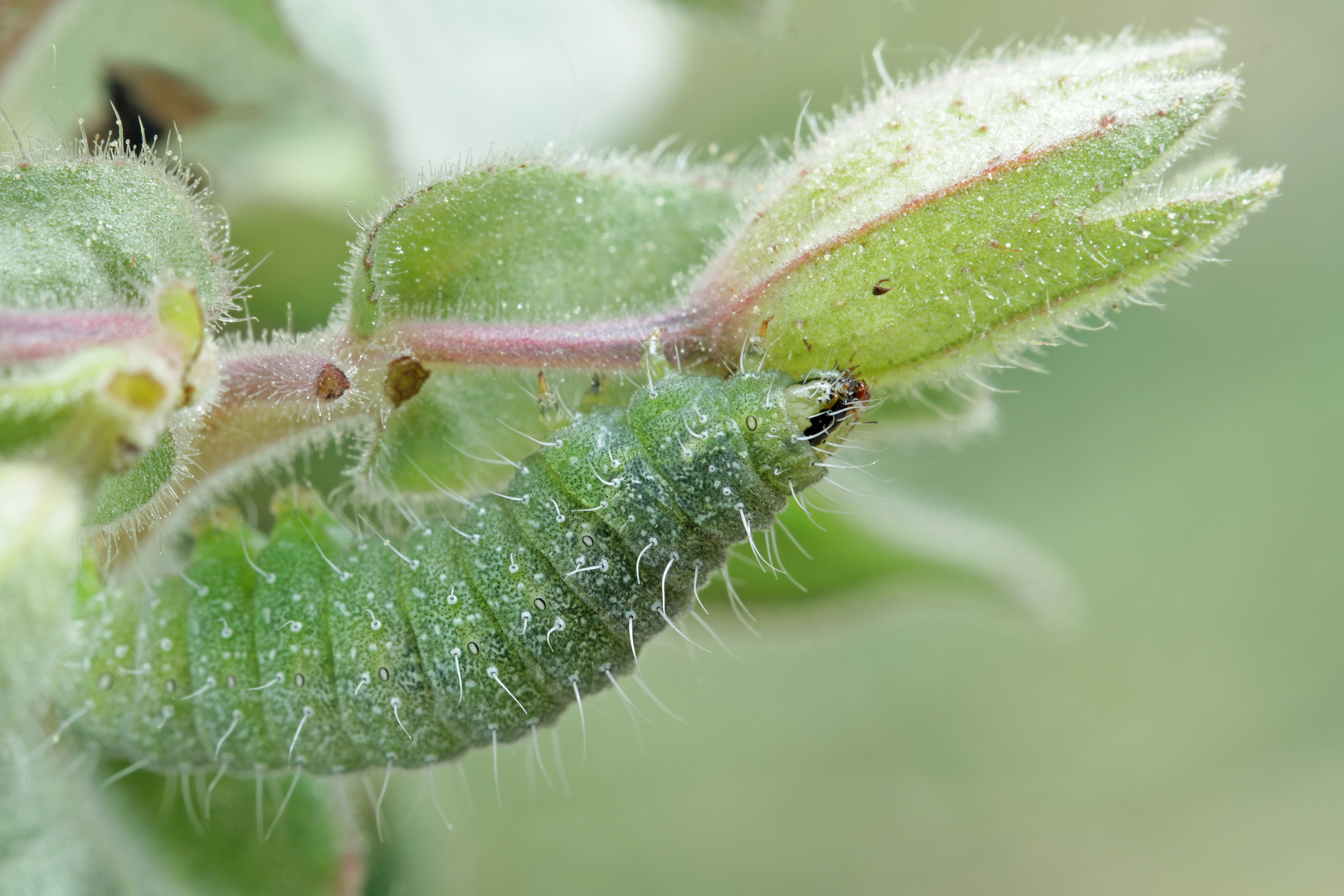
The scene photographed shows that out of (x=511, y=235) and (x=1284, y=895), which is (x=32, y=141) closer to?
(x=511, y=235)

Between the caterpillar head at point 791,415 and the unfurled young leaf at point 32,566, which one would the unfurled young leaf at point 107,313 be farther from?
the caterpillar head at point 791,415

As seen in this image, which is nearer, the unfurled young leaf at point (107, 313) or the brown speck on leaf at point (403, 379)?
the unfurled young leaf at point (107, 313)

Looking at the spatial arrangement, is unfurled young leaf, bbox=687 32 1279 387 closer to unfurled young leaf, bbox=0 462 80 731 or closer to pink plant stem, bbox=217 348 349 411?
pink plant stem, bbox=217 348 349 411

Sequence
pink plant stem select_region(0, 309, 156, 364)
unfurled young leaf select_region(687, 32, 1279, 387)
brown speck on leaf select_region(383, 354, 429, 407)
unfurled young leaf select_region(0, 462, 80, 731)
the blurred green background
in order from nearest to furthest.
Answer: unfurled young leaf select_region(0, 462, 80, 731), pink plant stem select_region(0, 309, 156, 364), unfurled young leaf select_region(687, 32, 1279, 387), brown speck on leaf select_region(383, 354, 429, 407), the blurred green background

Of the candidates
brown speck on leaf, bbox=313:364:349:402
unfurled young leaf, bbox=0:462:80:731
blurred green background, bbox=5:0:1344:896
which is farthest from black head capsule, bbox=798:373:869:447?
blurred green background, bbox=5:0:1344:896

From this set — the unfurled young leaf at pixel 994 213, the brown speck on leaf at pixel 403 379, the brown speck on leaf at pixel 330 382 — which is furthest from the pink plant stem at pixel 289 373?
the unfurled young leaf at pixel 994 213
